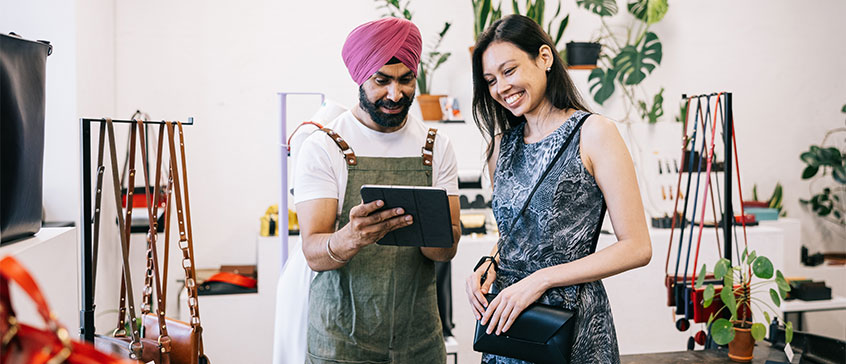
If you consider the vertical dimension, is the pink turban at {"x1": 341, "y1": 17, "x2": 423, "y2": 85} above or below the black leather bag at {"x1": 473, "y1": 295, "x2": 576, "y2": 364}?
above

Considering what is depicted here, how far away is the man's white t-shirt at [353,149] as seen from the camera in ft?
6.02

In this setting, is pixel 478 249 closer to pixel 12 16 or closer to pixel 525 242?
pixel 525 242

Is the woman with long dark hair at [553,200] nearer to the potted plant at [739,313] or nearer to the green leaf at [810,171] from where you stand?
the potted plant at [739,313]

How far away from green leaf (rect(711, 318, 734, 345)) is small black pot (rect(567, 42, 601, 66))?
8.80 ft

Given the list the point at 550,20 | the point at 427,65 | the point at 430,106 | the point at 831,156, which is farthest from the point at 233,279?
the point at 831,156

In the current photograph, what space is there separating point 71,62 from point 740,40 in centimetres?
500

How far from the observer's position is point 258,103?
4.59 meters

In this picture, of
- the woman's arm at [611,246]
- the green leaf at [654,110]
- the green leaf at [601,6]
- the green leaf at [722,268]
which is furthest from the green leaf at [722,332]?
the green leaf at [601,6]

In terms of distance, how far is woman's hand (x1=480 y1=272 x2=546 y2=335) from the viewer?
5.35 feet

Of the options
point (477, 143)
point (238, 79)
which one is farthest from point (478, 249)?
point (238, 79)

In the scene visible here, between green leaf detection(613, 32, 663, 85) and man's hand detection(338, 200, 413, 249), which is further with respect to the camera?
green leaf detection(613, 32, 663, 85)

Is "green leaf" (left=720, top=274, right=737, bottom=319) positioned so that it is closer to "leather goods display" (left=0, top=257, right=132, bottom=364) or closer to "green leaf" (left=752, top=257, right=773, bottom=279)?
"green leaf" (left=752, top=257, right=773, bottom=279)

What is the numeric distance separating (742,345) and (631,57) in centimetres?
295

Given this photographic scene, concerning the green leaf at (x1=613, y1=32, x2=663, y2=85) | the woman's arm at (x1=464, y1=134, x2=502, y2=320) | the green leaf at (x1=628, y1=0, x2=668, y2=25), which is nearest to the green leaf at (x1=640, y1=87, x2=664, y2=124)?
the green leaf at (x1=613, y1=32, x2=663, y2=85)
